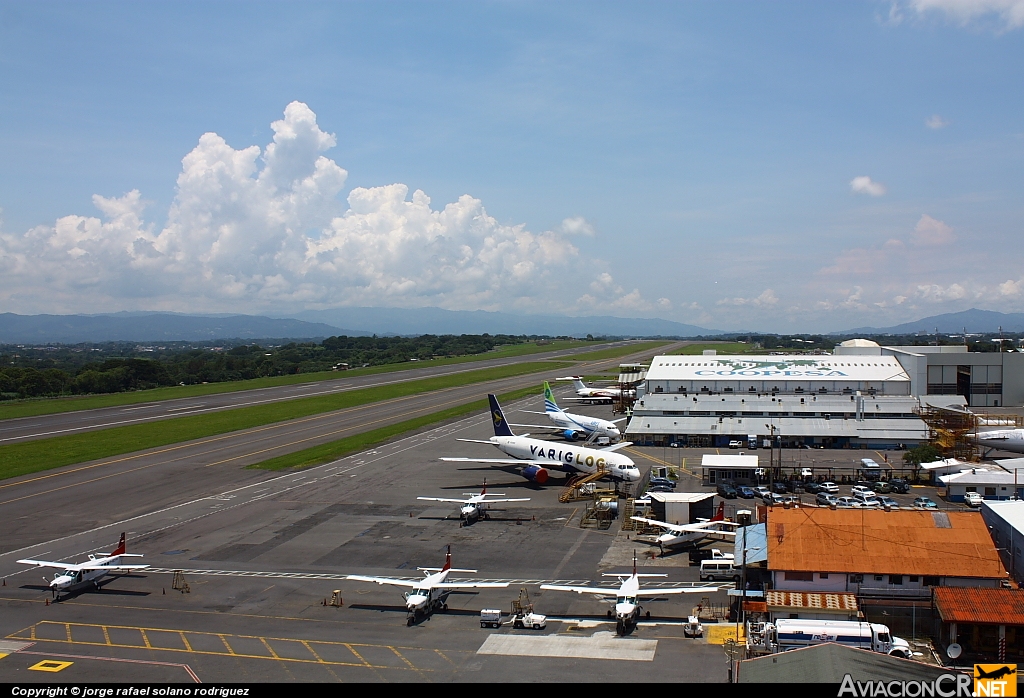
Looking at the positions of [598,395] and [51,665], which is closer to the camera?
[51,665]

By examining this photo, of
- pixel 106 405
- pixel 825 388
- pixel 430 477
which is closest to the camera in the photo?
pixel 430 477

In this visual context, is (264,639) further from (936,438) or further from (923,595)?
(936,438)

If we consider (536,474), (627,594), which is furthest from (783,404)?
(627,594)

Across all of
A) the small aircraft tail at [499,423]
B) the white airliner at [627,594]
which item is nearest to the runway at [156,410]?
the small aircraft tail at [499,423]

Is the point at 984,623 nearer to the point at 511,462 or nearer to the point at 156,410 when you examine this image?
the point at 511,462

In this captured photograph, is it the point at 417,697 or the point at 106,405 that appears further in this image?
the point at 106,405

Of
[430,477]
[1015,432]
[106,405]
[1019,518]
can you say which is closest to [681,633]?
[1019,518]
